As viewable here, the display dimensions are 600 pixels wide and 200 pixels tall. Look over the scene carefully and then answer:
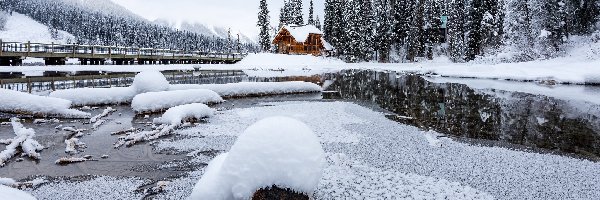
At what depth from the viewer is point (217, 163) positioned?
19.0 ft

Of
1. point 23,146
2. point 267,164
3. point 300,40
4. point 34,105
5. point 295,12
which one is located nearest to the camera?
point 267,164

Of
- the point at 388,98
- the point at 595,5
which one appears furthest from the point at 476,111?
the point at 595,5

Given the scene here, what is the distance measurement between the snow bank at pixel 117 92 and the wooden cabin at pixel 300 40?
54.9 m

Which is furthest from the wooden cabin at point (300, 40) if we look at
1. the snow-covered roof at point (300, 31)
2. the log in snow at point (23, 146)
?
the log in snow at point (23, 146)

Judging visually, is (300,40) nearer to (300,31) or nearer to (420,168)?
(300,31)

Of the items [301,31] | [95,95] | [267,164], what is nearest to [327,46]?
[301,31]

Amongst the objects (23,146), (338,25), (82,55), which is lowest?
(23,146)

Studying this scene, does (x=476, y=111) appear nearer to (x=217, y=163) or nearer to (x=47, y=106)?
(x=217, y=163)

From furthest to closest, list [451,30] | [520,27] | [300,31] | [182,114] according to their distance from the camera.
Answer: [300,31]
[451,30]
[520,27]
[182,114]

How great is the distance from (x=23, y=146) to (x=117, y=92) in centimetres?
767

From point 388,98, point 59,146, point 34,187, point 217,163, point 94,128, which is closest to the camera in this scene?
point 217,163

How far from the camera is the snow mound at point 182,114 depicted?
1184 cm

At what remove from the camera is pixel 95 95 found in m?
15.5

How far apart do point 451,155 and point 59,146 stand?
8716mm
